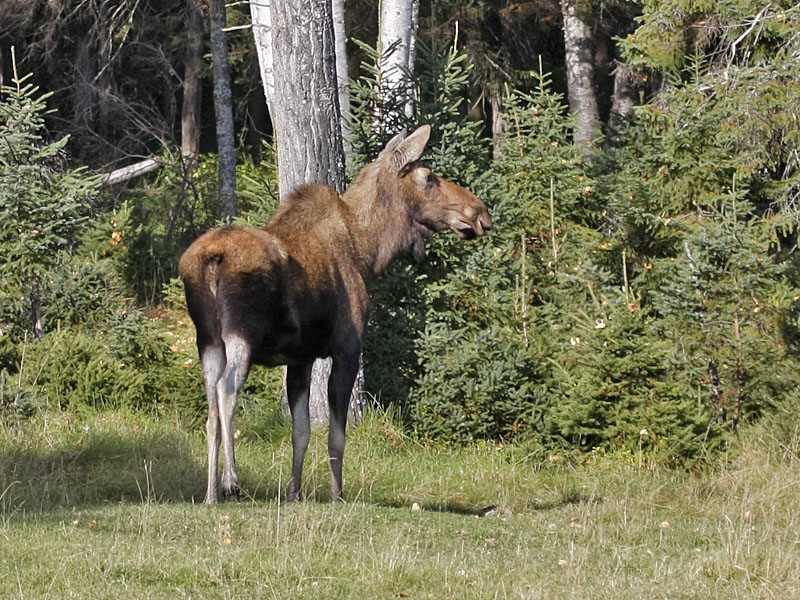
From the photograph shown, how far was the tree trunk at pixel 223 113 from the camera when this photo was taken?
22188 mm

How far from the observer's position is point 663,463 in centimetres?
1242

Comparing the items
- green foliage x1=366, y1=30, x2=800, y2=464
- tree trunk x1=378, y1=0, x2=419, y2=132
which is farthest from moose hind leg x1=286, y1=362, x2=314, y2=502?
Answer: tree trunk x1=378, y1=0, x2=419, y2=132

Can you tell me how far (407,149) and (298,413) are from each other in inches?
97.6

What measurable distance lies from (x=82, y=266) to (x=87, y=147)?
1803 cm

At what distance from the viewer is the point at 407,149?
34.6 ft

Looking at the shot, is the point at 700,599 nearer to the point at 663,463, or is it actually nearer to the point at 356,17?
the point at 663,463

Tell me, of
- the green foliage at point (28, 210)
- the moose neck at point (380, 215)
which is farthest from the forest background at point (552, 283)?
the moose neck at point (380, 215)

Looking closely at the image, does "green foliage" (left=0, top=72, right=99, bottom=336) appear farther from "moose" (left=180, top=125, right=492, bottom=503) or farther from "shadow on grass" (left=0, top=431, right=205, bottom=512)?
"moose" (left=180, top=125, right=492, bottom=503)

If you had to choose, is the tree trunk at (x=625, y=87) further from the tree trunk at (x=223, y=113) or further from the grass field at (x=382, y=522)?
the grass field at (x=382, y=522)

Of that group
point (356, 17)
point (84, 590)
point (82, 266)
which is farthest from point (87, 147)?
point (84, 590)

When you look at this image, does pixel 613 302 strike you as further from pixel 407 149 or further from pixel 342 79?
pixel 342 79

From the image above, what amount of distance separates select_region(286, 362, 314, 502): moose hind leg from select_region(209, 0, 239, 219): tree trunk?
1254 centimetres

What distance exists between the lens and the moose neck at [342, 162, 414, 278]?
34.2 feet

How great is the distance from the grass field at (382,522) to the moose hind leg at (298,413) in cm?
28
